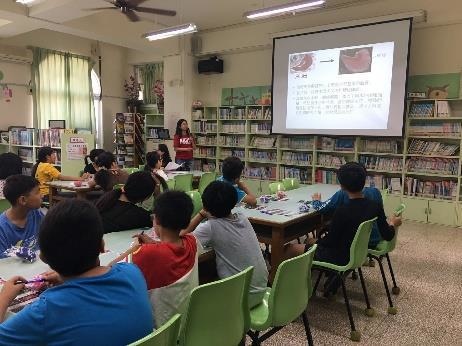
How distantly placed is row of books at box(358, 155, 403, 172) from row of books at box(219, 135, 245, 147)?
2.59 m

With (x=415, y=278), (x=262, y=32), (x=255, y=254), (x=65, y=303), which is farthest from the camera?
(x=262, y=32)

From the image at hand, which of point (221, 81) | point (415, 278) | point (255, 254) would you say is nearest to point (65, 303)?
point (255, 254)

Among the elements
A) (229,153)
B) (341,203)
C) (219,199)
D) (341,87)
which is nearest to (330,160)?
(341,87)

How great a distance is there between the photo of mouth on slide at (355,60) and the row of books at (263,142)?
1.96 meters

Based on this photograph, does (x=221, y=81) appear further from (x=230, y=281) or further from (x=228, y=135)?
(x=230, y=281)

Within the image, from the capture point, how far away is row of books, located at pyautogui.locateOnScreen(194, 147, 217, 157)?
900 cm

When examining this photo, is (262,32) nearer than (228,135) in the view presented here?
Yes

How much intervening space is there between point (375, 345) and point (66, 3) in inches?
239

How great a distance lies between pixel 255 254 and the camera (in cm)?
219

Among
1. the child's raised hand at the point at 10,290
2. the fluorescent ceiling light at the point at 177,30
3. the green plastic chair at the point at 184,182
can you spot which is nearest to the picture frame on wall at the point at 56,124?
the fluorescent ceiling light at the point at 177,30

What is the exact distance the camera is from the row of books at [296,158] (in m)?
7.63

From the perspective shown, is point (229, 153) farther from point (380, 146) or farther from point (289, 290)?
point (289, 290)

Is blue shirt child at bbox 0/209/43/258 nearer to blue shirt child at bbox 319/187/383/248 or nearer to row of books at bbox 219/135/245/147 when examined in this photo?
blue shirt child at bbox 319/187/383/248

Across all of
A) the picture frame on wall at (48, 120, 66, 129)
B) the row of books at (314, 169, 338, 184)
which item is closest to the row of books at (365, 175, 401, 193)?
the row of books at (314, 169, 338, 184)
